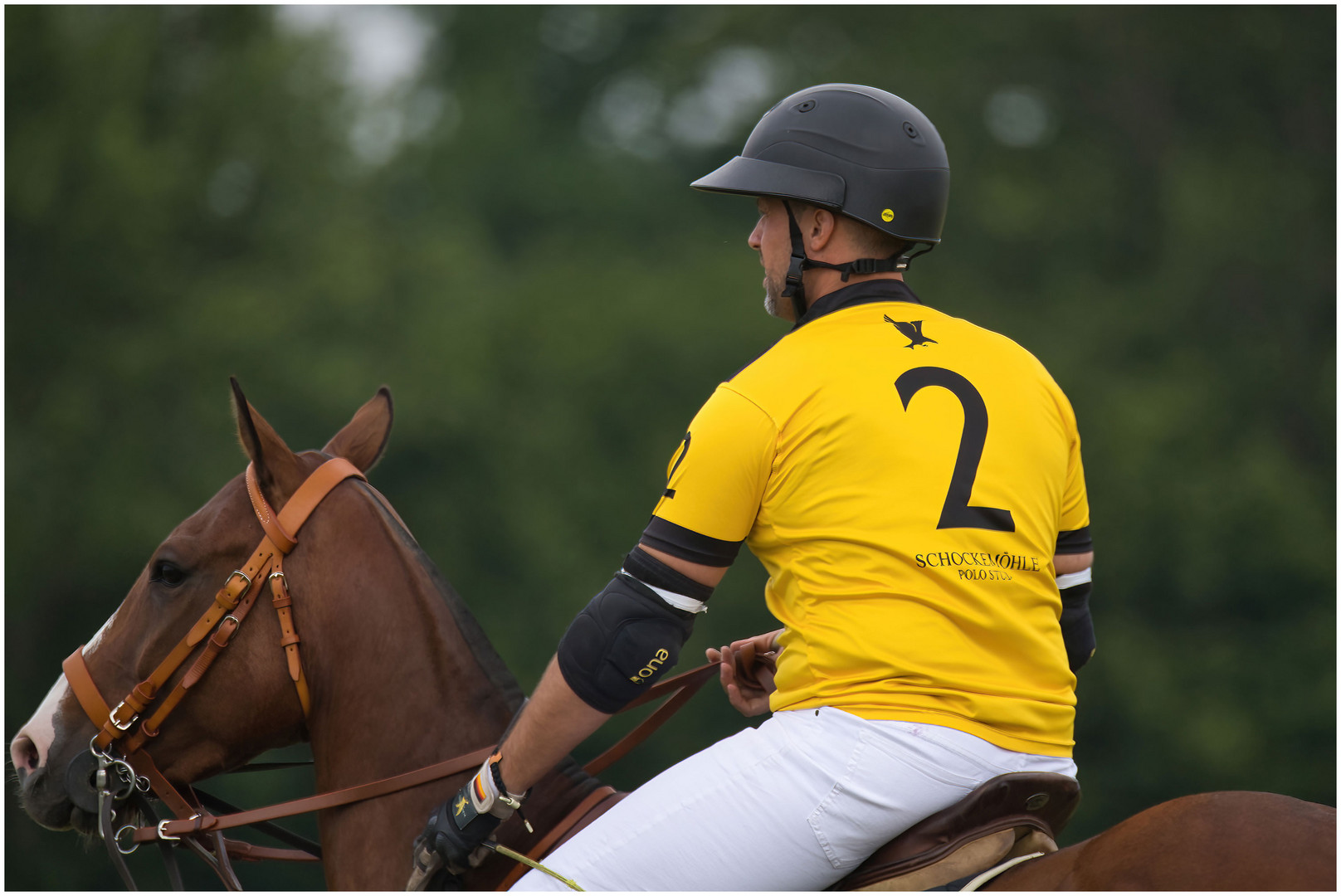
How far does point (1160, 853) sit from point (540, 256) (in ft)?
65.9

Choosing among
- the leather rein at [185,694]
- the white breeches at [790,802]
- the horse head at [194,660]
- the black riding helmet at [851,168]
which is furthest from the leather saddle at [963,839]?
the horse head at [194,660]

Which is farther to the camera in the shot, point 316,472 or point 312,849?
point 312,849

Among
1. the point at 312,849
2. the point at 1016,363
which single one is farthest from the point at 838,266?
the point at 312,849

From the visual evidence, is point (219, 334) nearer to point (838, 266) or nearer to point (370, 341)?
point (370, 341)

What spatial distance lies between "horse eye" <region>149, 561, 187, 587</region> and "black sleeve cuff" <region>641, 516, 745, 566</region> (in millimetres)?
1425

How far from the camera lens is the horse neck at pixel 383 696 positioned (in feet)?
10.7

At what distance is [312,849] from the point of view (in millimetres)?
3613

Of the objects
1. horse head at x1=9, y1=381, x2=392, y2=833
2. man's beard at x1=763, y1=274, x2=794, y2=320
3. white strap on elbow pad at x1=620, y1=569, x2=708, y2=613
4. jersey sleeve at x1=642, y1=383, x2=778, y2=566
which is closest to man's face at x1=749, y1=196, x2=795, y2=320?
man's beard at x1=763, y1=274, x2=794, y2=320

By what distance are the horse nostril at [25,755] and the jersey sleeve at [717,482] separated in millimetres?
1970

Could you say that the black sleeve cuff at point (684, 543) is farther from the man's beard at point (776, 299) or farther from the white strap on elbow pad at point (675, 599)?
the man's beard at point (776, 299)

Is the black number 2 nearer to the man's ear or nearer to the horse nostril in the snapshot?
the man's ear

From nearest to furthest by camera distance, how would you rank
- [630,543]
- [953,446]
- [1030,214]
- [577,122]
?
[953,446] → [630,543] → [1030,214] → [577,122]

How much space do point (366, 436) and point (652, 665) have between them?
4.71 feet

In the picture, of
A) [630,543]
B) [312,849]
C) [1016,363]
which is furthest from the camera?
[630,543]
